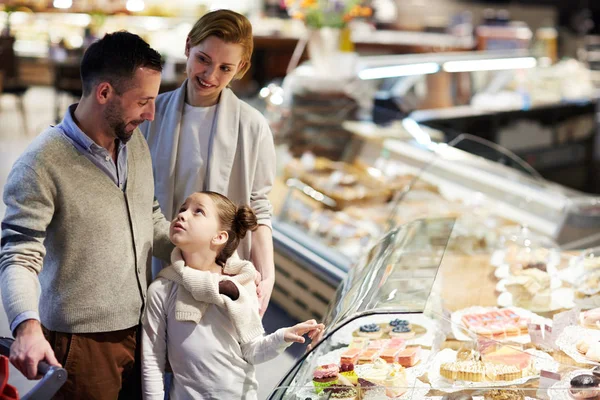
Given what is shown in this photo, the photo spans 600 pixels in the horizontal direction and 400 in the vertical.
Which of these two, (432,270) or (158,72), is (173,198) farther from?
(432,270)

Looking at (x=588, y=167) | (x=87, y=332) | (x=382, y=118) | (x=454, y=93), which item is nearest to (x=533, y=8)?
(x=588, y=167)

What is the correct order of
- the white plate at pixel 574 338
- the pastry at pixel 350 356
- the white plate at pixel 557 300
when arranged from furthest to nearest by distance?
the white plate at pixel 557 300
the white plate at pixel 574 338
the pastry at pixel 350 356

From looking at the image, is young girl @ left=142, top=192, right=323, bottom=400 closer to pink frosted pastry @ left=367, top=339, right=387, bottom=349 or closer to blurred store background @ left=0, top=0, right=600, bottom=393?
pink frosted pastry @ left=367, top=339, right=387, bottom=349

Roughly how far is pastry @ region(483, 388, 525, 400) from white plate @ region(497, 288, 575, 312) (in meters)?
0.89

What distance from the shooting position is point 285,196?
203 inches

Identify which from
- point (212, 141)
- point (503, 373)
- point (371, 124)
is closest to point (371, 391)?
point (503, 373)

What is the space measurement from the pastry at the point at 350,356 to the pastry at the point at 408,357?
13cm

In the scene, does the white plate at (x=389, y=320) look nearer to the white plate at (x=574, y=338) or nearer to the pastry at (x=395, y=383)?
the pastry at (x=395, y=383)

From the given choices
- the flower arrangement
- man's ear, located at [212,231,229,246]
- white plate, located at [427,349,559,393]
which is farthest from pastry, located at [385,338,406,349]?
the flower arrangement

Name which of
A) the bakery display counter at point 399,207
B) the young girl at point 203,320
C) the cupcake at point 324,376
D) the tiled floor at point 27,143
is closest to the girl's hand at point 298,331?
the young girl at point 203,320

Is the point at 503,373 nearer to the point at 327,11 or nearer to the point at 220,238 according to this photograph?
the point at 220,238

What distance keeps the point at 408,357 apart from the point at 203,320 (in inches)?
27.4

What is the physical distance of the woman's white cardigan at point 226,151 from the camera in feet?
7.95

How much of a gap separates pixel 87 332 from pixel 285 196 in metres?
3.04
